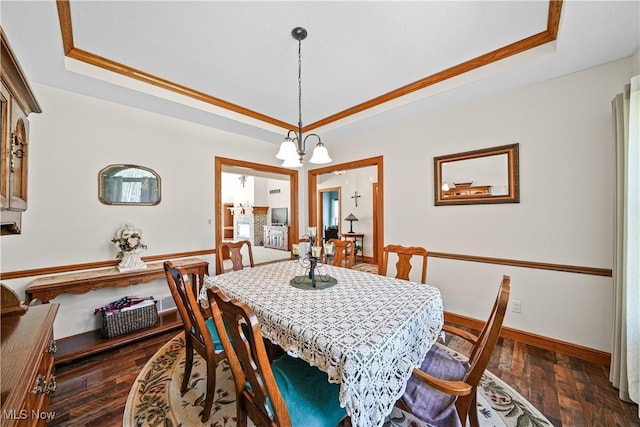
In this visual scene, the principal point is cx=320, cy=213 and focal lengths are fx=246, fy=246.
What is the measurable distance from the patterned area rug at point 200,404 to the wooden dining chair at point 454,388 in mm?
505

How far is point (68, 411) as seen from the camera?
64.2 inches

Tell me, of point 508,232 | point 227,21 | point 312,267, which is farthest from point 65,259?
point 508,232

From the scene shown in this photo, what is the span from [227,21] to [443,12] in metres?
1.49

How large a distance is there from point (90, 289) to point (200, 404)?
151 centimetres

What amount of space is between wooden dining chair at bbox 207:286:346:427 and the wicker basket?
6.46 ft

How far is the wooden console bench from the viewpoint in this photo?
2.06m

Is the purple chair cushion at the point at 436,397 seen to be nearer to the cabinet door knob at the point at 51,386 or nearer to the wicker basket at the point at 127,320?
the cabinet door knob at the point at 51,386

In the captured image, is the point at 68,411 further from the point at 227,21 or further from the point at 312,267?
the point at 227,21

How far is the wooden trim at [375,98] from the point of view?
170 cm

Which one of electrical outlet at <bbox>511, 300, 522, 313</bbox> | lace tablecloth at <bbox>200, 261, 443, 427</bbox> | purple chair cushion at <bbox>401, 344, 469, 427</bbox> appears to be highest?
lace tablecloth at <bbox>200, 261, 443, 427</bbox>

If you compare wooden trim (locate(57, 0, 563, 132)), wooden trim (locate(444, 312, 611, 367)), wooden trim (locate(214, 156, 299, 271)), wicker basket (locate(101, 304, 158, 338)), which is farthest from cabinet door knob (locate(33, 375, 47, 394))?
wooden trim (locate(444, 312, 611, 367))

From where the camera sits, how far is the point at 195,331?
1660mm

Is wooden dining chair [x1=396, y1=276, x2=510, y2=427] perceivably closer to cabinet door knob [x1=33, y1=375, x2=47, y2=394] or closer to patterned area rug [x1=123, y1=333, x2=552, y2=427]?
patterned area rug [x1=123, y1=333, x2=552, y2=427]

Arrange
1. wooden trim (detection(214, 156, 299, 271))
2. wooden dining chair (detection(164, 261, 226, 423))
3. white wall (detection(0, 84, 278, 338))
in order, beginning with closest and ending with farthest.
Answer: wooden dining chair (detection(164, 261, 226, 423)), white wall (detection(0, 84, 278, 338)), wooden trim (detection(214, 156, 299, 271))
